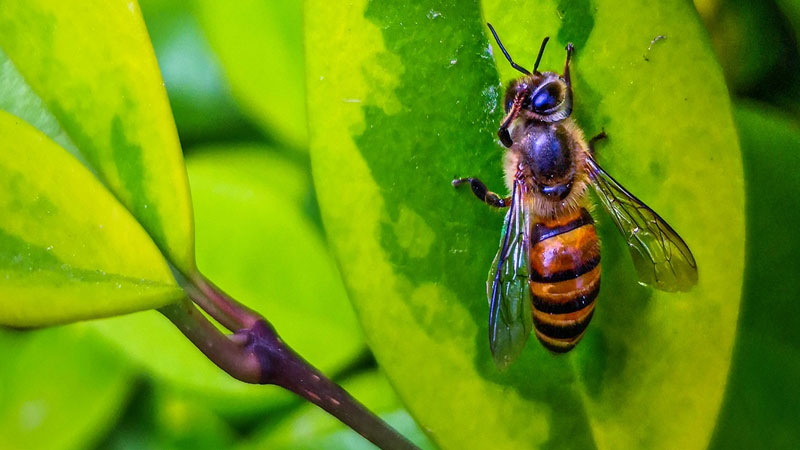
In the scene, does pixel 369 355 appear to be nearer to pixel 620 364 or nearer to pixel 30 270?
pixel 620 364

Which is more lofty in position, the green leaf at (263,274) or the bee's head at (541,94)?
the bee's head at (541,94)

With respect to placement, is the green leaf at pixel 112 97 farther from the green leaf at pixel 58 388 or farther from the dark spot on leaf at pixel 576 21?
the green leaf at pixel 58 388

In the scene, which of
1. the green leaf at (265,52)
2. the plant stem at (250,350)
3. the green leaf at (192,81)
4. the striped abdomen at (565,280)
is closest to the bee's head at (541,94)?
the striped abdomen at (565,280)

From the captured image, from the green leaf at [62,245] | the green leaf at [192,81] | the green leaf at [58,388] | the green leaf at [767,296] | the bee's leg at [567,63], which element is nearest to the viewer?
the green leaf at [62,245]

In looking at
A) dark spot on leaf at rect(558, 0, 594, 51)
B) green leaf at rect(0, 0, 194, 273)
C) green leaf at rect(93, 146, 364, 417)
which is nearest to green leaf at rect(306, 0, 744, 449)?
dark spot on leaf at rect(558, 0, 594, 51)

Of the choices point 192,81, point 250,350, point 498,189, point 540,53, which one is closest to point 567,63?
point 540,53

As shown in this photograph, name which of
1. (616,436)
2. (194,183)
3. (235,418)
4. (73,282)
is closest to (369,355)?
(235,418)
